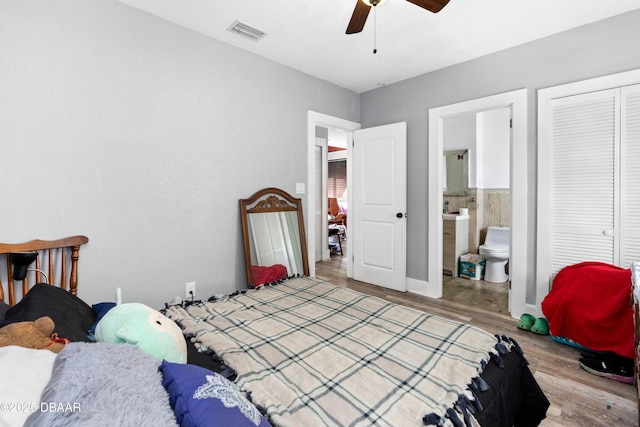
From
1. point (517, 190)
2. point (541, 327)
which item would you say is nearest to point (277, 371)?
point (541, 327)

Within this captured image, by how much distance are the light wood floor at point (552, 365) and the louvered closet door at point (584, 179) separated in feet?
2.38

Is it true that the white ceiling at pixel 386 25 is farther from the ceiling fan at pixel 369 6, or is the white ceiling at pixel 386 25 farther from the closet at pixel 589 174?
the closet at pixel 589 174

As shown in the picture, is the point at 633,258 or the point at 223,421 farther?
the point at 633,258

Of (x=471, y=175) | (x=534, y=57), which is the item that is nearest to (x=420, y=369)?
(x=534, y=57)

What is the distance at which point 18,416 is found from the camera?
0.55 metres

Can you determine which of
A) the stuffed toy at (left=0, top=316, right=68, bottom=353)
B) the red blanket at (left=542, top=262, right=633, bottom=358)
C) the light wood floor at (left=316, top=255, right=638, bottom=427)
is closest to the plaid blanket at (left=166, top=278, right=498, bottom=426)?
the stuffed toy at (left=0, top=316, right=68, bottom=353)

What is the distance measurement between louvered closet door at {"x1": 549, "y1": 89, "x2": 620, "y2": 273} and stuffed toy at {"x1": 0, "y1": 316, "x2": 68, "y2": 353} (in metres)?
3.50

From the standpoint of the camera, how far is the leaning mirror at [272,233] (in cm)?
292

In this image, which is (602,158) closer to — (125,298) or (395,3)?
(395,3)

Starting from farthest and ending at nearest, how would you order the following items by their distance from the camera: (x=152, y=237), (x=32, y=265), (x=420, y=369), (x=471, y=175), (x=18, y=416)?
(x=471, y=175)
(x=152, y=237)
(x=32, y=265)
(x=420, y=369)
(x=18, y=416)

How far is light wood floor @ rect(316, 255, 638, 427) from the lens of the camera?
1688mm

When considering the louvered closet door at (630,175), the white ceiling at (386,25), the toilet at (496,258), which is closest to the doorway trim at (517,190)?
the white ceiling at (386,25)

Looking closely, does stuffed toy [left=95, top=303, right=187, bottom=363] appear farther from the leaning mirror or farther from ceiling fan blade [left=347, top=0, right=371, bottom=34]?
ceiling fan blade [left=347, top=0, right=371, bottom=34]

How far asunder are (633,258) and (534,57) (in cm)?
194
